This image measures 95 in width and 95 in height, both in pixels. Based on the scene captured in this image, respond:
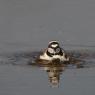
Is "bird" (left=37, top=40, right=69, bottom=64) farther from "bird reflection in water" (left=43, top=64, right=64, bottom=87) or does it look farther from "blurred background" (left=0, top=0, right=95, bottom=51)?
"blurred background" (left=0, top=0, right=95, bottom=51)

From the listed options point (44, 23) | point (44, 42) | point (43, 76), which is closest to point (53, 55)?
point (44, 42)

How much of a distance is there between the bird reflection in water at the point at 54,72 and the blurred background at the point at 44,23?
1693mm

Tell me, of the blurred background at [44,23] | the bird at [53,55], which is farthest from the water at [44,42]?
the bird at [53,55]

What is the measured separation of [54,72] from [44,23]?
4.83 meters

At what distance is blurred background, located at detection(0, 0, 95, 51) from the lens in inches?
882

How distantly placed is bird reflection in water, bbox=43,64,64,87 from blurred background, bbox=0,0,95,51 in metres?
1.69

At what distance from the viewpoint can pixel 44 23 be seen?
2420 centimetres

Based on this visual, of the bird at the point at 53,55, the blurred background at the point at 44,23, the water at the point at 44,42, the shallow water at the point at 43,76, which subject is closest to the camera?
the shallow water at the point at 43,76

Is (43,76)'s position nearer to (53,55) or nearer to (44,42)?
(53,55)

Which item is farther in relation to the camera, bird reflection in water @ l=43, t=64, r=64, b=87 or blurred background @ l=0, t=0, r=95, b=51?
blurred background @ l=0, t=0, r=95, b=51

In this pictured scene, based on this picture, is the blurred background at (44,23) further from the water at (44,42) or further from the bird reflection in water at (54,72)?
the bird reflection in water at (54,72)

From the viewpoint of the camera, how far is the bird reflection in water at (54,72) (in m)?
18.3

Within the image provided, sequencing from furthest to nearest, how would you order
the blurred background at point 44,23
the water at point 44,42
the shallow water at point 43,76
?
the blurred background at point 44,23 < the water at point 44,42 < the shallow water at point 43,76

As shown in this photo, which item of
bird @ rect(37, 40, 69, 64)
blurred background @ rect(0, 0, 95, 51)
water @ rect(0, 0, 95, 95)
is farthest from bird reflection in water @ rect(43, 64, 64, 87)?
blurred background @ rect(0, 0, 95, 51)
